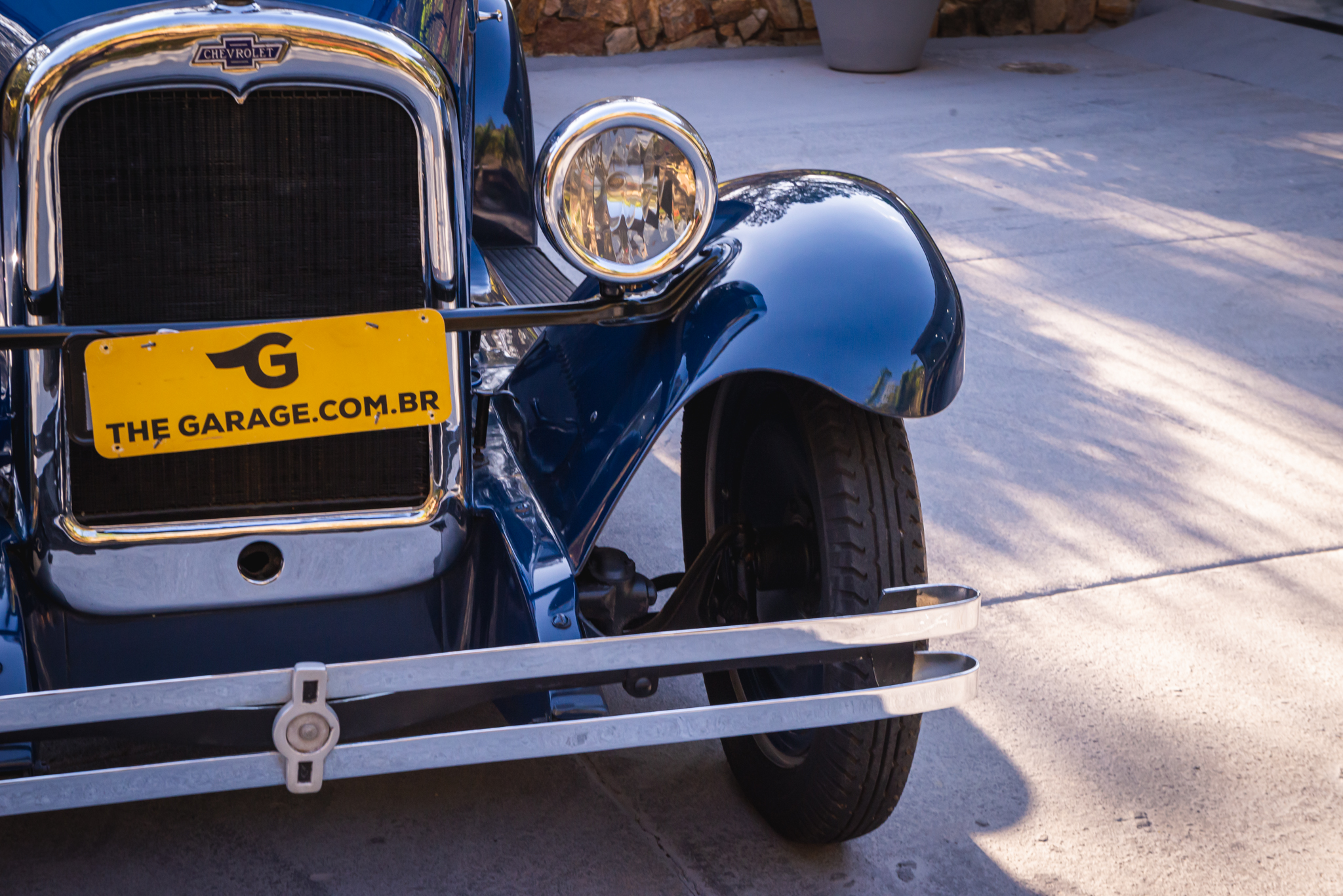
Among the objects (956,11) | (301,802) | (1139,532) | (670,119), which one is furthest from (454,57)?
(956,11)

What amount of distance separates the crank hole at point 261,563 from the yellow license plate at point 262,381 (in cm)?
22

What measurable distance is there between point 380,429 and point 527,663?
0.46m

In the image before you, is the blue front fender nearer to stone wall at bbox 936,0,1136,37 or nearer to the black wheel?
the black wheel

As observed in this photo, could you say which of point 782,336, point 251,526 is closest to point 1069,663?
point 782,336

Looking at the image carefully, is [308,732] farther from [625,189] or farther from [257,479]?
[625,189]

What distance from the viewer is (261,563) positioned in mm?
1839

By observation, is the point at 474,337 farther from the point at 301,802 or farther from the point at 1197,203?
the point at 1197,203

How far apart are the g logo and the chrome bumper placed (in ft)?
1.33

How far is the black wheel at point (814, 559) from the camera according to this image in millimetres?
1845

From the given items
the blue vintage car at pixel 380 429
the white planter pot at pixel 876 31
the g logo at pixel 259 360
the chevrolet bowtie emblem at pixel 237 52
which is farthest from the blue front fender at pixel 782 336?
the white planter pot at pixel 876 31

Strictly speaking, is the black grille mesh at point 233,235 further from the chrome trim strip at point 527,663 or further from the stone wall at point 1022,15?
the stone wall at point 1022,15

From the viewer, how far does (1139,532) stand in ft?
10.1

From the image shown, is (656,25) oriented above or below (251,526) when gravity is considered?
above

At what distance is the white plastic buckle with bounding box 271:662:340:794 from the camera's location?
1.45 metres
